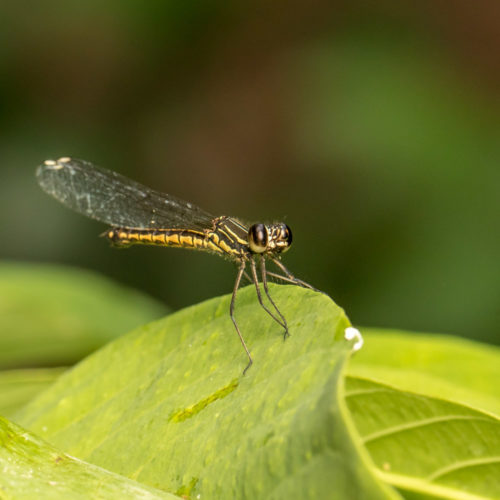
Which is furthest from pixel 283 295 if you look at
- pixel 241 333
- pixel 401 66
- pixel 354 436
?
pixel 401 66

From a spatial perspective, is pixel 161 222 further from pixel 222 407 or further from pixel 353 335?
pixel 353 335

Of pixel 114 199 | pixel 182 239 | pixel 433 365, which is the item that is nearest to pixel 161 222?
pixel 182 239

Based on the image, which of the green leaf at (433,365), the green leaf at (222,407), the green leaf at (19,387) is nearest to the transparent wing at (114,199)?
the green leaf at (19,387)

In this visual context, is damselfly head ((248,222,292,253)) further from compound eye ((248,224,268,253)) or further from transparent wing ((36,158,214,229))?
transparent wing ((36,158,214,229))

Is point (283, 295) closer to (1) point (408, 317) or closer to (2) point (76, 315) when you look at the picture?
(2) point (76, 315)

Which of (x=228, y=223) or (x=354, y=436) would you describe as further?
(x=228, y=223)

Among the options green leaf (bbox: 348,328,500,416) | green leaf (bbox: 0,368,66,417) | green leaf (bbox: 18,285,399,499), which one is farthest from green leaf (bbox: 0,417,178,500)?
green leaf (bbox: 0,368,66,417)
